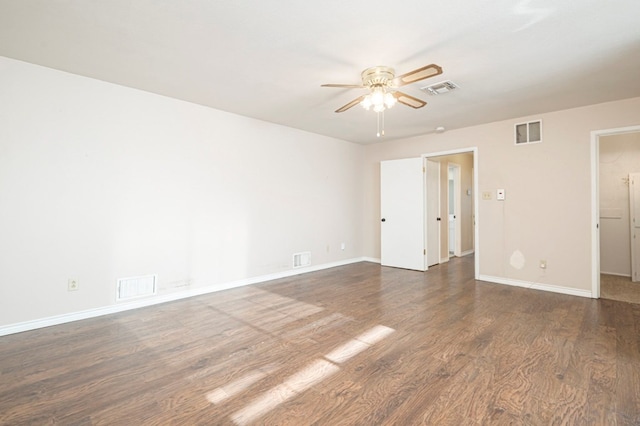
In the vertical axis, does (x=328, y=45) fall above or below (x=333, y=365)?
above

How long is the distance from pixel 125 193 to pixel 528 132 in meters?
5.51

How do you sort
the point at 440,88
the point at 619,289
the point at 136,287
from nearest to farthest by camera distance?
the point at 440,88, the point at 136,287, the point at 619,289

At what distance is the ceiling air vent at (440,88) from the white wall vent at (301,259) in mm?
3280

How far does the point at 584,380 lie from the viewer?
202 centimetres

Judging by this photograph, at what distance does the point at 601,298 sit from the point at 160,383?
5.12 metres

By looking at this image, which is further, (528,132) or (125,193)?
(528,132)

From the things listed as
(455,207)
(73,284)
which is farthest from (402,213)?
(73,284)

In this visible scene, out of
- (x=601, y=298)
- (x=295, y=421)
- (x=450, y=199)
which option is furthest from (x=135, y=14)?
(x=450, y=199)

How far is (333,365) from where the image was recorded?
223 cm

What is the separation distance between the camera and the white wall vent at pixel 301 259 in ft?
17.2

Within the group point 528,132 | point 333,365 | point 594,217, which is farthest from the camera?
point 528,132

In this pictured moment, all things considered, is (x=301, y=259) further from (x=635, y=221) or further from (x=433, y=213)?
(x=635, y=221)

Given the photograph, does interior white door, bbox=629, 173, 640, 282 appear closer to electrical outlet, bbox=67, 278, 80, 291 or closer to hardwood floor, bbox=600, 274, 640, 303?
hardwood floor, bbox=600, 274, 640, 303

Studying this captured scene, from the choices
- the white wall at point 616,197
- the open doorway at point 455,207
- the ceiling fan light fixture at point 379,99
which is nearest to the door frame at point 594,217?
the white wall at point 616,197
